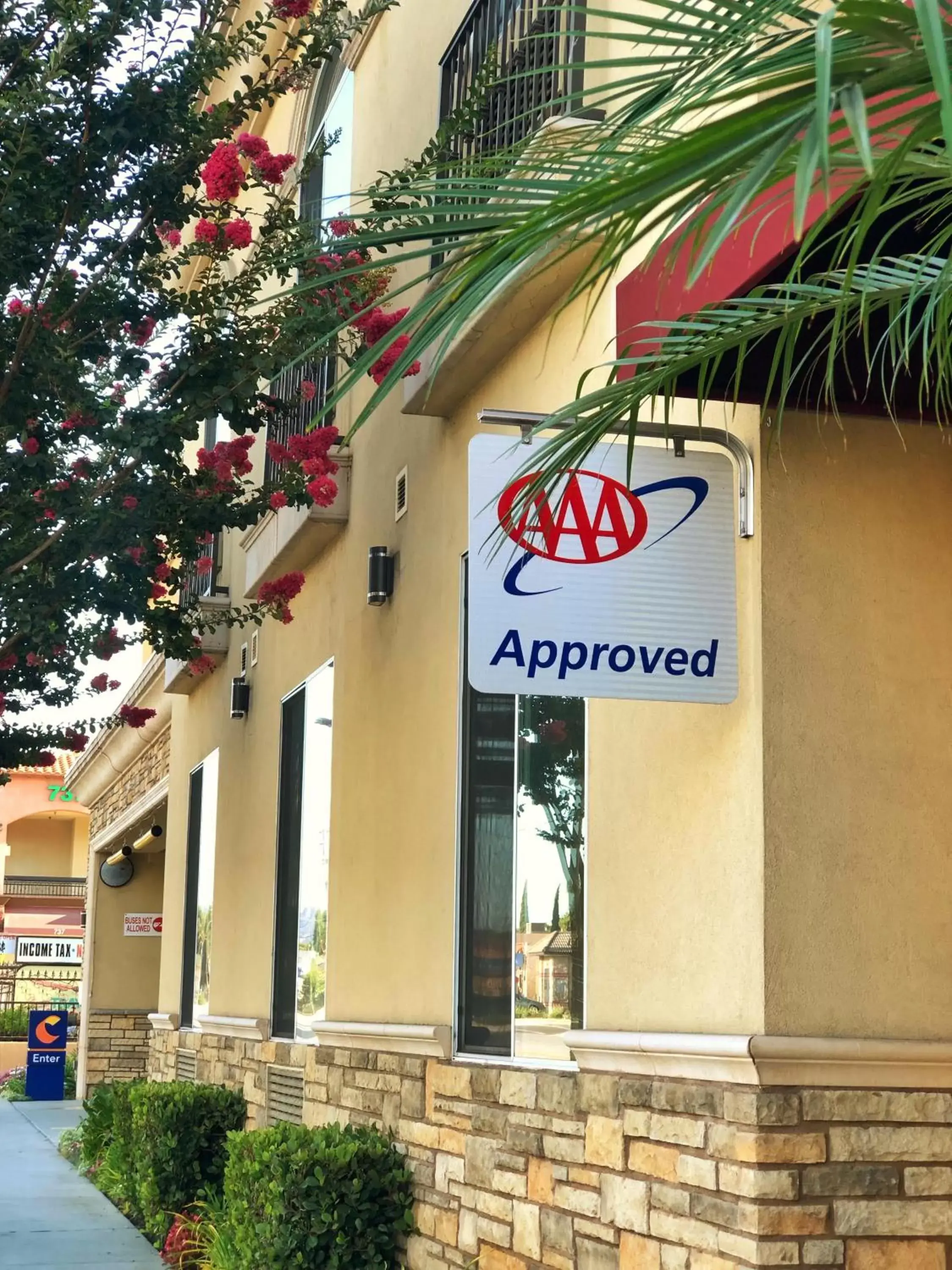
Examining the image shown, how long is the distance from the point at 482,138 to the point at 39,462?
2866 mm

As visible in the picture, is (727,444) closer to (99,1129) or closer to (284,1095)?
(284,1095)

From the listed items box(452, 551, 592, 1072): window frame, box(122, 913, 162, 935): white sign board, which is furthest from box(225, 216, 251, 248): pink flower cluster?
box(122, 913, 162, 935): white sign board

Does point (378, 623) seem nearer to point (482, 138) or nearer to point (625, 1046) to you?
point (482, 138)

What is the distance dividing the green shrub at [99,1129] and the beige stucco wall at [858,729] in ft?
34.5

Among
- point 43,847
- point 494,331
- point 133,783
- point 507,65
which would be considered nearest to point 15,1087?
point 133,783

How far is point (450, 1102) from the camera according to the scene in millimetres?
7266

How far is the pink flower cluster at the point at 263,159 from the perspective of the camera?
27.9 feet

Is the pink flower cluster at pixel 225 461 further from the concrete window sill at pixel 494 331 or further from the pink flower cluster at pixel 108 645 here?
the concrete window sill at pixel 494 331

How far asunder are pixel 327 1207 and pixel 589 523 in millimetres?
4056

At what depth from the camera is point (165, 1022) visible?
15617 millimetres

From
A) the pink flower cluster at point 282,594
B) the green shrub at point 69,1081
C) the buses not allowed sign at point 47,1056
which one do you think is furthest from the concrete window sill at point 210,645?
the green shrub at point 69,1081

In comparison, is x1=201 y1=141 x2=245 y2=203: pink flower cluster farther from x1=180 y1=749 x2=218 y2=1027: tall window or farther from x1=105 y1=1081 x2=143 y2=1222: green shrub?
x1=105 y1=1081 x2=143 y2=1222: green shrub

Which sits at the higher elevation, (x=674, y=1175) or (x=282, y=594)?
(x=282, y=594)

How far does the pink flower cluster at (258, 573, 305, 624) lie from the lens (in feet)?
34.2
